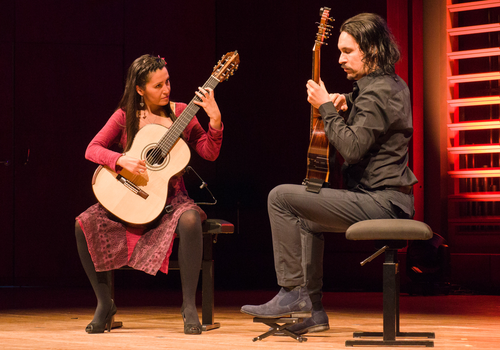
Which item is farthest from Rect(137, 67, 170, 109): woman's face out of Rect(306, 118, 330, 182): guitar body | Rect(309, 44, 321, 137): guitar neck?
Rect(306, 118, 330, 182): guitar body

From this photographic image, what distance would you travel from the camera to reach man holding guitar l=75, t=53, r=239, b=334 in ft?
10.1

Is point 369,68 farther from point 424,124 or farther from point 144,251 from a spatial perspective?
point 424,124

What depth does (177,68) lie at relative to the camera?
5.61 meters

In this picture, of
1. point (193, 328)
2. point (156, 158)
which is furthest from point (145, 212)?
point (193, 328)

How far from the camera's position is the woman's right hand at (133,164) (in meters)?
3.08

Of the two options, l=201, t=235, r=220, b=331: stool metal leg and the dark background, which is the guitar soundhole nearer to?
l=201, t=235, r=220, b=331: stool metal leg

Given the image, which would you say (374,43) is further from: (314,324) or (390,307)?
(314,324)

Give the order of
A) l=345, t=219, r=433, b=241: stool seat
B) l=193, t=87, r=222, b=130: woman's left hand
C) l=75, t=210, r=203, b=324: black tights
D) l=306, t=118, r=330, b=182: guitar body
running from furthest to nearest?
1. l=193, t=87, r=222, b=130: woman's left hand
2. l=75, t=210, r=203, b=324: black tights
3. l=306, t=118, r=330, b=182: guitar body
4. l=345, t=219, r=433, b=241: stool seat

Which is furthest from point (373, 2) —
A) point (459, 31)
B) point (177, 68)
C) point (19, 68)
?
point (19, 68)

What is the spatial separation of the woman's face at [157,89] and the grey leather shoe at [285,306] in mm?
1305

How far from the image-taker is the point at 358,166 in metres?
2.72

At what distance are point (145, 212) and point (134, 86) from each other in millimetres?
712

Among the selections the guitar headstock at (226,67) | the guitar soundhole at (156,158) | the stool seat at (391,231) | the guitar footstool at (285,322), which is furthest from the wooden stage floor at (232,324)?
the guitar headstock at (226,67)

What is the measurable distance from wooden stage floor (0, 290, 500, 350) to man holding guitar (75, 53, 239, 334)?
8.2 inches
